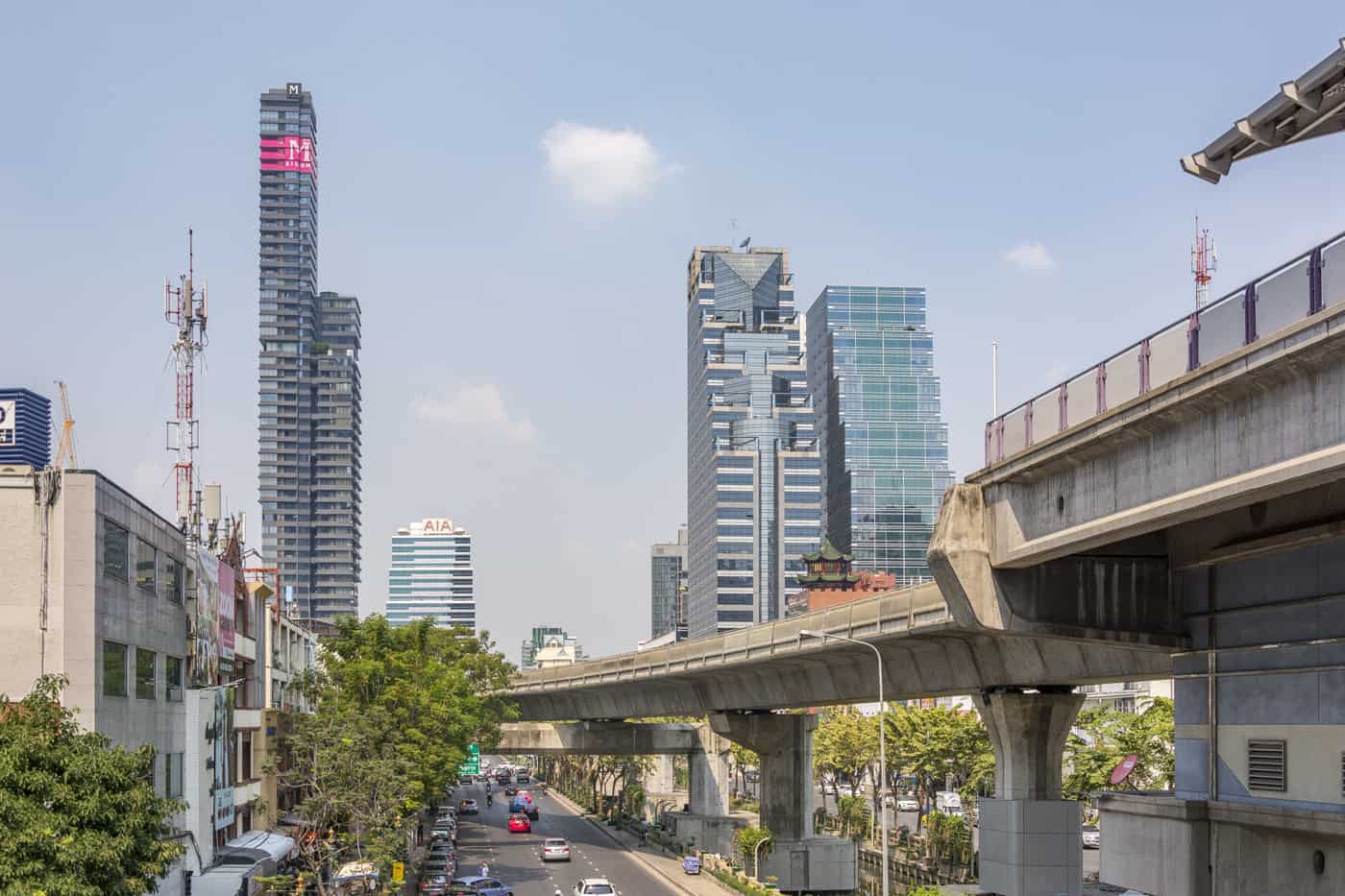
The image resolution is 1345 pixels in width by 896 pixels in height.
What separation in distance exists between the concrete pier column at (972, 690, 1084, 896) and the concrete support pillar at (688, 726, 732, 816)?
5337 centimetres

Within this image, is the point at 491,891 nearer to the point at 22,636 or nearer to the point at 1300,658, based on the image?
the point at 22,636

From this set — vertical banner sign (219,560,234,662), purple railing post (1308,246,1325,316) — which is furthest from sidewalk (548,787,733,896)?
purple railing post (1308,246,1325,316)

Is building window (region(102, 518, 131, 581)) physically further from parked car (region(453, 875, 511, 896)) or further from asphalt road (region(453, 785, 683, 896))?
asphalt road (region(453, 785, 683, 896))

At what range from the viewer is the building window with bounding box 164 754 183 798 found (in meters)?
45.3

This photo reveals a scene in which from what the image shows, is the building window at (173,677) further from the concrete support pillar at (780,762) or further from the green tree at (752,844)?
the concrete support pillar at (780,762)

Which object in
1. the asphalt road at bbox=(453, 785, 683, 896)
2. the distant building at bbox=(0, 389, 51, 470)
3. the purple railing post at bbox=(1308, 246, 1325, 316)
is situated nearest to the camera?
the purple railing post at bbox=(1308, 246, 1325, 316)

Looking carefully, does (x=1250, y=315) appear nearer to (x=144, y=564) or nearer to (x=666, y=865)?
(x=144, y=564)

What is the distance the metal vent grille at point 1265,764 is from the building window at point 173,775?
1227 inches

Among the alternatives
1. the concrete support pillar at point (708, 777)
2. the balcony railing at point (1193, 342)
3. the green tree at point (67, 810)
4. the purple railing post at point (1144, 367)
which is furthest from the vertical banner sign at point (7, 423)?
the concrete support pillar at point (708, 777)

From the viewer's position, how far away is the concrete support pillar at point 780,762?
7169 centimetres

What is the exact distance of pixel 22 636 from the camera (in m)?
35.3

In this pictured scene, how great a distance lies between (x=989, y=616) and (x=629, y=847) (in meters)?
66.1

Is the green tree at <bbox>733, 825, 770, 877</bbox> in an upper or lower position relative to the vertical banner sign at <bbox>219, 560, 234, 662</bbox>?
lower

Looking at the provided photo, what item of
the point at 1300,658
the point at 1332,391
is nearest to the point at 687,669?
the point at 1300,658
